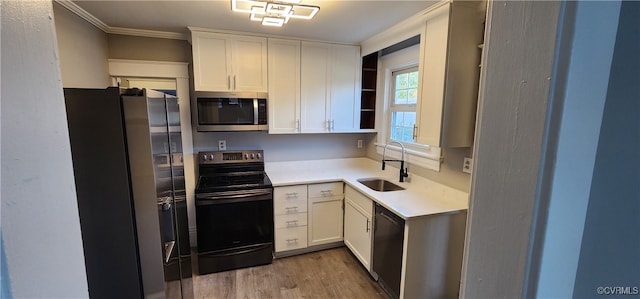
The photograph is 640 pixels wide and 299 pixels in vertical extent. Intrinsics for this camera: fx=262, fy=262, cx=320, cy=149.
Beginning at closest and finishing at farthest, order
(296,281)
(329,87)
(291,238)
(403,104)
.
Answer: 1. (296,281)
2. (291,238)
3. (403,104)
4. (329,87)

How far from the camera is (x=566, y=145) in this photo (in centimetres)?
38

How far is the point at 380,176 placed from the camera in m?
2.83

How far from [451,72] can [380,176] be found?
135 cm

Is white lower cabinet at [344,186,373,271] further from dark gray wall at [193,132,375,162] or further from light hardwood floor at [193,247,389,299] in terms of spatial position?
dark gray wall at [193,132,375,162]

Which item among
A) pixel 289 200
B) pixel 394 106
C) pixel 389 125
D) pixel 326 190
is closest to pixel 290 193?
pixel 289 200

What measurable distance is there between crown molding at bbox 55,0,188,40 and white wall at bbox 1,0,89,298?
2.16 m

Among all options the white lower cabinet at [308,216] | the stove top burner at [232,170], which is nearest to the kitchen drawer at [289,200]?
the white lower cabinet at [308,216]

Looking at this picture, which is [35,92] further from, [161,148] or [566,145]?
[161,148]

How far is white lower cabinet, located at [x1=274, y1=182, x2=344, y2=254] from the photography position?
264cm

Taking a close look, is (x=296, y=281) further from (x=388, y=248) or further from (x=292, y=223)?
(x=388, y=248)

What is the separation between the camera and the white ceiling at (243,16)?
6.29ft

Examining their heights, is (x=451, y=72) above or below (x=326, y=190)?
above

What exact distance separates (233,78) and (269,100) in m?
0.41

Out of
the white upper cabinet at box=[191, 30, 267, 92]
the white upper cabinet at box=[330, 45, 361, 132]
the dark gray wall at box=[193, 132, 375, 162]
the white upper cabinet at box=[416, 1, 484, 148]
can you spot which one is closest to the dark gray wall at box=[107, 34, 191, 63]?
the white upper cabinet at box=[191, 30, 267, 92]
